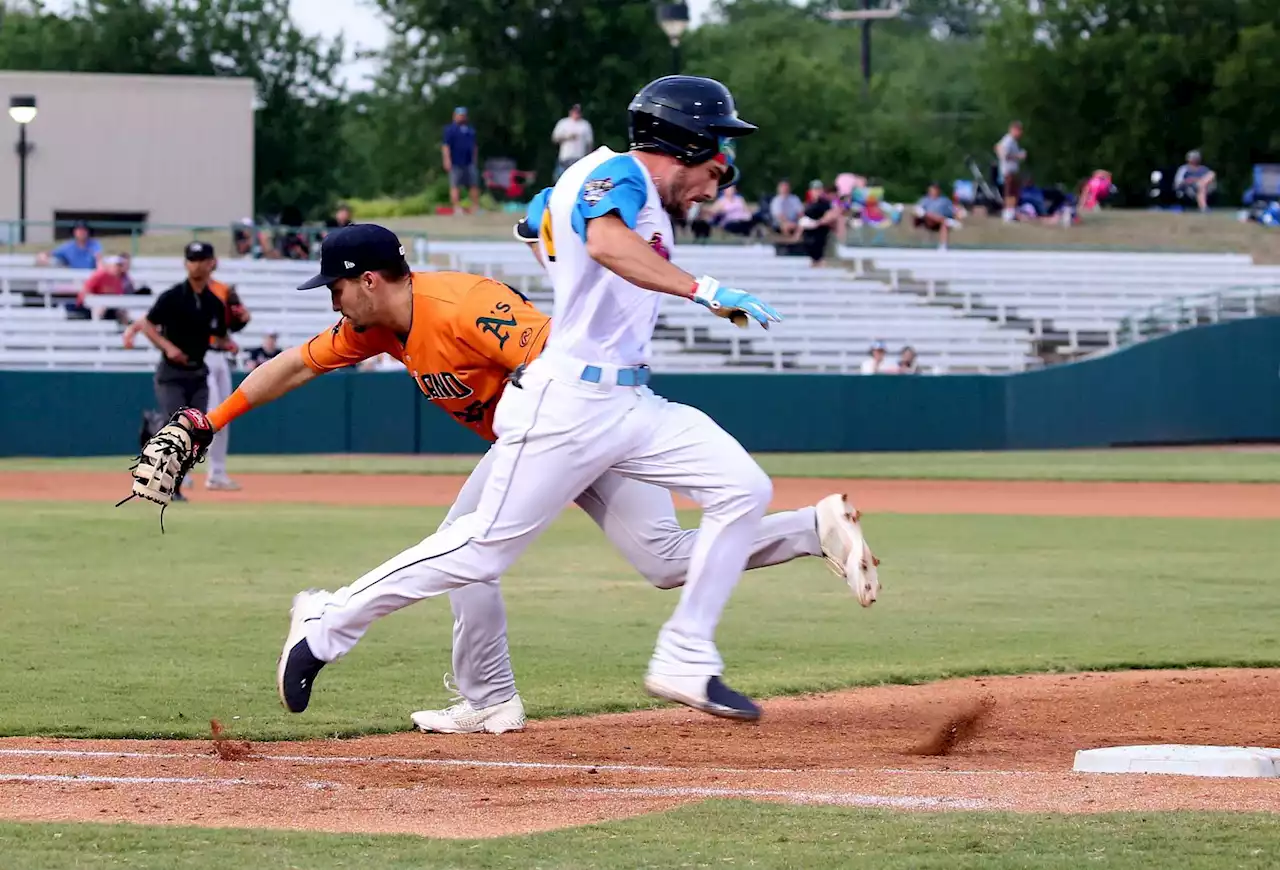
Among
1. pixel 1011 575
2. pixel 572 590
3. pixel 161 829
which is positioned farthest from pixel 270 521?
pixel 161 829

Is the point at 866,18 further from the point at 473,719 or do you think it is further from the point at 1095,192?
the point at 473,719

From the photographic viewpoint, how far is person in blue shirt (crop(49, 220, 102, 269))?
26922 mm

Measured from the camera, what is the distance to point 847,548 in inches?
243

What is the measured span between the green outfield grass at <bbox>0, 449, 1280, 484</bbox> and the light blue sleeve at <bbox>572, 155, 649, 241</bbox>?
51.3 feet

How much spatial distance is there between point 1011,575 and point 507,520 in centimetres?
679

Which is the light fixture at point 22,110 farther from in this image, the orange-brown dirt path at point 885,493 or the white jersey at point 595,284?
the white jersey at point 595,284

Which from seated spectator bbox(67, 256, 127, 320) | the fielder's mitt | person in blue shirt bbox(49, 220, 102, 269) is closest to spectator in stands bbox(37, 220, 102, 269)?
person in blue shirt bbox(49, 220, 102, 269)

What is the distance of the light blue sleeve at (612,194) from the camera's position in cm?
557

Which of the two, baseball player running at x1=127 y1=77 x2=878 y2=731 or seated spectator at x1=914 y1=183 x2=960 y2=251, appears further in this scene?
seated spectator at x1=914 y1=183 x2=960 y2=251

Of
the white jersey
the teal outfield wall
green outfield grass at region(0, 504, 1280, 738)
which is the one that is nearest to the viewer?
the white jersey

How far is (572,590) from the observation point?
11211 mm

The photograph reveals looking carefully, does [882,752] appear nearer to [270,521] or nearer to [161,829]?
[161,829]

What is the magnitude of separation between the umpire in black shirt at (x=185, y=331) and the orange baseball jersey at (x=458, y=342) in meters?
8.79

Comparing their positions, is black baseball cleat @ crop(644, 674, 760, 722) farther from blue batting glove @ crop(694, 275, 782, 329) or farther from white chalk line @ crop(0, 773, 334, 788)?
blue batting glove @ crop(694, 275, 782, 329)
